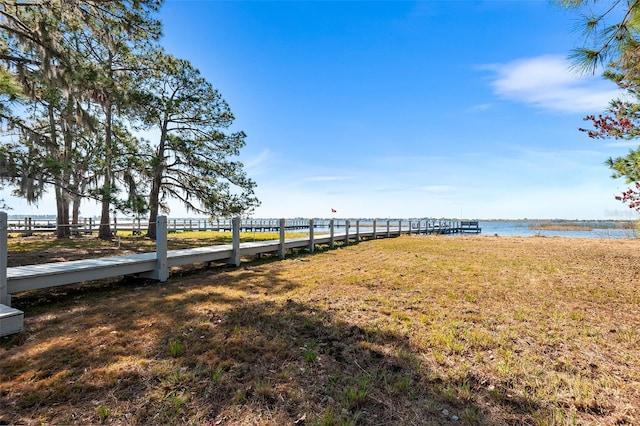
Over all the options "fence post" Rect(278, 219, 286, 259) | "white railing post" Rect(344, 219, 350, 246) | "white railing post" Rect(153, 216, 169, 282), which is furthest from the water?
"white railing post" Rect(153, 216, 169, 282)

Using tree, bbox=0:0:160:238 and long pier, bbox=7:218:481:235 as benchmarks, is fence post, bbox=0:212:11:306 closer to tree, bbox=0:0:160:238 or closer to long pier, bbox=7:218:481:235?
long pier, bbox=7:218:481:235

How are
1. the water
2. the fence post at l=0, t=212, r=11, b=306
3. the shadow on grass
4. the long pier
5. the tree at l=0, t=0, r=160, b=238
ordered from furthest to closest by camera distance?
the water < the long pier < the tree at l=0, t=0, r=160, b=238 < the fence post at l=0, t=212, r=11, b=306 < the shadow on grass

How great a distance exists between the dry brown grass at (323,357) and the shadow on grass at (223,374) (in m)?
0.01

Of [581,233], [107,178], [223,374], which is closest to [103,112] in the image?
[107,178]

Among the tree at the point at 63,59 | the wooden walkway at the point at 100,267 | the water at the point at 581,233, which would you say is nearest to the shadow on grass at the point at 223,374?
the wooden walkway at the point at 100,267

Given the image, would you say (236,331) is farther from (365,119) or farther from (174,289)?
(365,119)

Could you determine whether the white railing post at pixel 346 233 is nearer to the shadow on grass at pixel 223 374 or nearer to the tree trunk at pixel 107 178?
the tree trunk at pixel 107 178

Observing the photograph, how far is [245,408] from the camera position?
6.86 ft

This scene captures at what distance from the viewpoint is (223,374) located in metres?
2.51

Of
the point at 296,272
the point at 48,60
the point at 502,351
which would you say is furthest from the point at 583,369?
the point at 48,60

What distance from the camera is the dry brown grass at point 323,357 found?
2.10m

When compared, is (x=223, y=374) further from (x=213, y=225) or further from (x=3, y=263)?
(x=213, y=225)

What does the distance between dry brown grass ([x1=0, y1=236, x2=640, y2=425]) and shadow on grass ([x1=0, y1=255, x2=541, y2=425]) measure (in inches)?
0.5

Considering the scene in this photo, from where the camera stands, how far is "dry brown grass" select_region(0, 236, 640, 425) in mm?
2100
